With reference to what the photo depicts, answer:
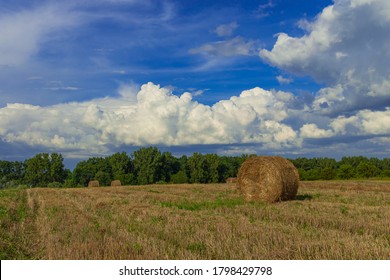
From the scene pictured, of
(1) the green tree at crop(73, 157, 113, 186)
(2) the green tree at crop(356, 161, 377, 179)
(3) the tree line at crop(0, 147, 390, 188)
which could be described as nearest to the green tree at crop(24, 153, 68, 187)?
(3) the tree line at crop(0, 147, 390, 188)

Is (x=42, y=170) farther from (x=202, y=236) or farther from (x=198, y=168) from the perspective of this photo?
(x=202, y=236)

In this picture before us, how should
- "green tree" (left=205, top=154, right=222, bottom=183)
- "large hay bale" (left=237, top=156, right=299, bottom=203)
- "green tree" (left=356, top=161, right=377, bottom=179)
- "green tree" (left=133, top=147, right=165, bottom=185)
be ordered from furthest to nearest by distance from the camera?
"green tree" (left=205, top=154, right=222, bottom=183)
"green tree" (left=133, top=147, right=165, bottom=185)
"green tree" (left=356, top=161, right=377, bottom=179)
"large hay bale" (left=237, top=156, right=299, bottom=203)

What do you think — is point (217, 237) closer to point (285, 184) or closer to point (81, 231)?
point (81, 231)

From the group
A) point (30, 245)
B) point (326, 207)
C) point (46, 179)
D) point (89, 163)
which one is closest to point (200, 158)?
point (89, 163)

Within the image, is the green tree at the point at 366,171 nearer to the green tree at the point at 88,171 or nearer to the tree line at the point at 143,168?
the tree line at the point at 143,168

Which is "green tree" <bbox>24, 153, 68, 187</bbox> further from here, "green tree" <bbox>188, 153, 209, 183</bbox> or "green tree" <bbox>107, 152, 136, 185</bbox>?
"green tree" <bbox>188, 153, 209, 183</bbox>

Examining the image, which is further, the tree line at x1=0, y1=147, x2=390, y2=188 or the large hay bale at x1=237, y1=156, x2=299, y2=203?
the tree line at x1=0, y1=147, x2=390, y2=188

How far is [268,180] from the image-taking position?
21.0m

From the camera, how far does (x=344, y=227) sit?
1140 cm

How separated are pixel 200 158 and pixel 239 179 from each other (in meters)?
66.2

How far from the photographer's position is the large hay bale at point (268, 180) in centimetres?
2078

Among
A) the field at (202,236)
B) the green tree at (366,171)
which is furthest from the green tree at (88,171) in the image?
the field at (202,236)

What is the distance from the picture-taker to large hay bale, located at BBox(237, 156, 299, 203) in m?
20.8

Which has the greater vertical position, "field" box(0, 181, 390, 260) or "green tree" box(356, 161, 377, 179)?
"field" box(0, 181, 390, 260)
